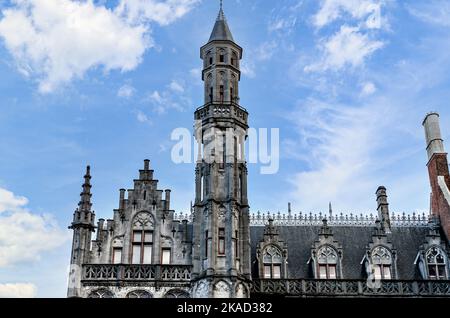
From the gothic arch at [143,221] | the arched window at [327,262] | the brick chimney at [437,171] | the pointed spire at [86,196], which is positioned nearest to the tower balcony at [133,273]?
the gothic arch at [143,221]

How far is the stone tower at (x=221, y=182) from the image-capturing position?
29359mm

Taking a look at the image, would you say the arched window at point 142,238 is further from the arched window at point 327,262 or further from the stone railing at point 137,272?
the arched window at point 327,262

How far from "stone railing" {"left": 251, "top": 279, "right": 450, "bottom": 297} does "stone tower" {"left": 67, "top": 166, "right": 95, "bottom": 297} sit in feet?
29.6

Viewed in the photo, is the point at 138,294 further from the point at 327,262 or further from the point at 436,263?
the point at 436,263

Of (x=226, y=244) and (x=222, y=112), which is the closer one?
(x=226, y=244)

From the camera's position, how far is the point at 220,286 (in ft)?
94.8

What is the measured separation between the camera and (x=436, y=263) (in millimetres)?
34031

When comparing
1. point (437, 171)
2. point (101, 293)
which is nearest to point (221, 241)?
point (101, 293)

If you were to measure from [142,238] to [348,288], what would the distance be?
37.6 ft

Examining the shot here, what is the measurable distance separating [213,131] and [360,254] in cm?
1146
